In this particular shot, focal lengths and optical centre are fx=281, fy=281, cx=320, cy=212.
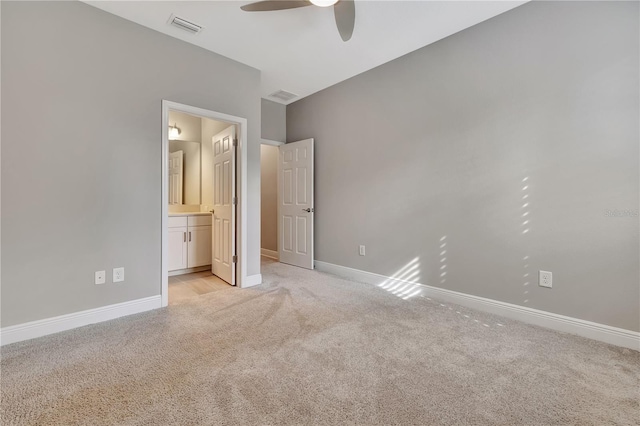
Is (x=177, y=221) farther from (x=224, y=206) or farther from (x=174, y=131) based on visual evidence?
(x=174, y=131)

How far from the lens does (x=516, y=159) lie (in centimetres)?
248

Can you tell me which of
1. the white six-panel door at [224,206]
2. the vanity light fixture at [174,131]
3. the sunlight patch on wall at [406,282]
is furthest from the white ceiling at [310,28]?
the sunlight patch on wall at [406,282]

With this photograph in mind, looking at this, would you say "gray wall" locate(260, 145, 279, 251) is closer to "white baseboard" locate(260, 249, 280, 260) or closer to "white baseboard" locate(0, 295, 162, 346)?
"white baseboard" locate(260, 249, 280, 260)

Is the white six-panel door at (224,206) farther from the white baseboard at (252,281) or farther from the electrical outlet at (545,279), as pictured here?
the electrical outlet at (545,279)

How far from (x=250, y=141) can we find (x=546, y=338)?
3436 millimetres

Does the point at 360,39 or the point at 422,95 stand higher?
the point at 360,39

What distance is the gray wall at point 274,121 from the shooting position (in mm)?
4644

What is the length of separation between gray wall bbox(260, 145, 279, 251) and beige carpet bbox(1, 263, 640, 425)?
9.27 feet

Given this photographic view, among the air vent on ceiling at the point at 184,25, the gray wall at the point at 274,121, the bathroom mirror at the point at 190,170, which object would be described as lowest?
the bathroom mirror at the point at 190,170

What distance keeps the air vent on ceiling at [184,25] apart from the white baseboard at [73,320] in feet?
8.44

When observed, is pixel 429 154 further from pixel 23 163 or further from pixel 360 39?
pixel 23 163

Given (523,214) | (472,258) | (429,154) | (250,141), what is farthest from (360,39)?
(472,258)

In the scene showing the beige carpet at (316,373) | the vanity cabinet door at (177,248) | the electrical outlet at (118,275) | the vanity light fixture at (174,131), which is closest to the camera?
the beige carpet at (316,373)

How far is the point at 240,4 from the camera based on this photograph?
237cm
